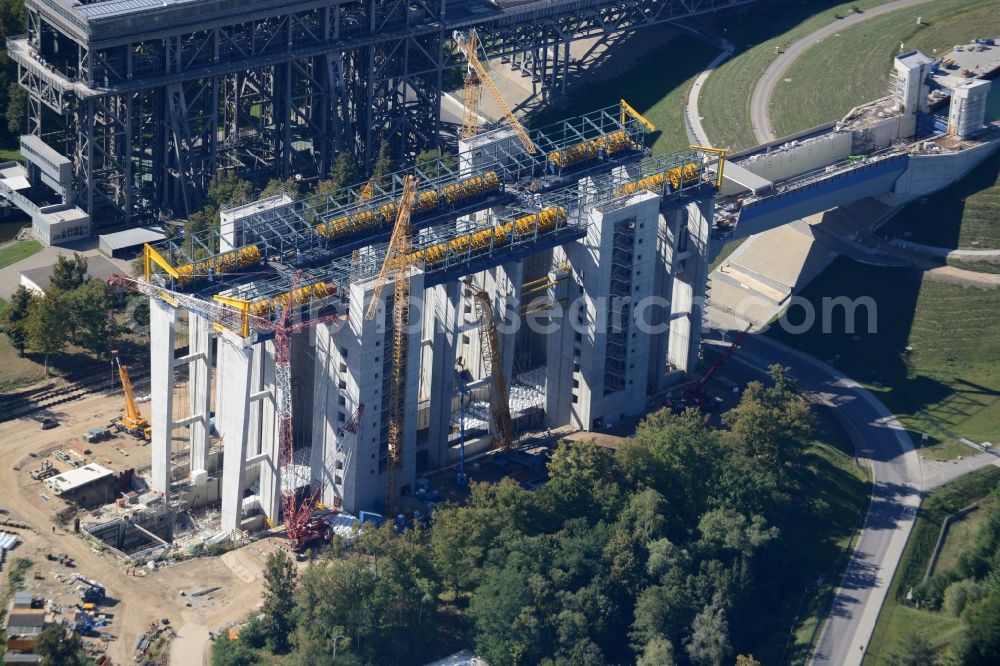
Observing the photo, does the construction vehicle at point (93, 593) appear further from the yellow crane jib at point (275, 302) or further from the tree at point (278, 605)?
the yellow crane jib at point (275, 302)

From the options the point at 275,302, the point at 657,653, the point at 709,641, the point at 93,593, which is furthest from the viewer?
the point at 275,302

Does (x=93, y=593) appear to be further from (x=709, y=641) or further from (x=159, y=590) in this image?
(x=709, y=641)

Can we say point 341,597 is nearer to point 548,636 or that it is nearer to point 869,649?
point 548,636

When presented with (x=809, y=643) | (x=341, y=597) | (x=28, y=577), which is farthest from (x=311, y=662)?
(x=809, y=643)

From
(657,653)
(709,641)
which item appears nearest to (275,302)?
(657,653)

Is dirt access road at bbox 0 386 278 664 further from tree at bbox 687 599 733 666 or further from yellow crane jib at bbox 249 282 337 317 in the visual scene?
tree at bbox 687 599 733 666

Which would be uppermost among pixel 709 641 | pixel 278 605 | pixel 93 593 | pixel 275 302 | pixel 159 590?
pixel 275 302

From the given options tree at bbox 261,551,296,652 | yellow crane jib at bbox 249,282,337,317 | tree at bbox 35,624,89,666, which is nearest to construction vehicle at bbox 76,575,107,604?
tree at bbox 35,624,89,666
